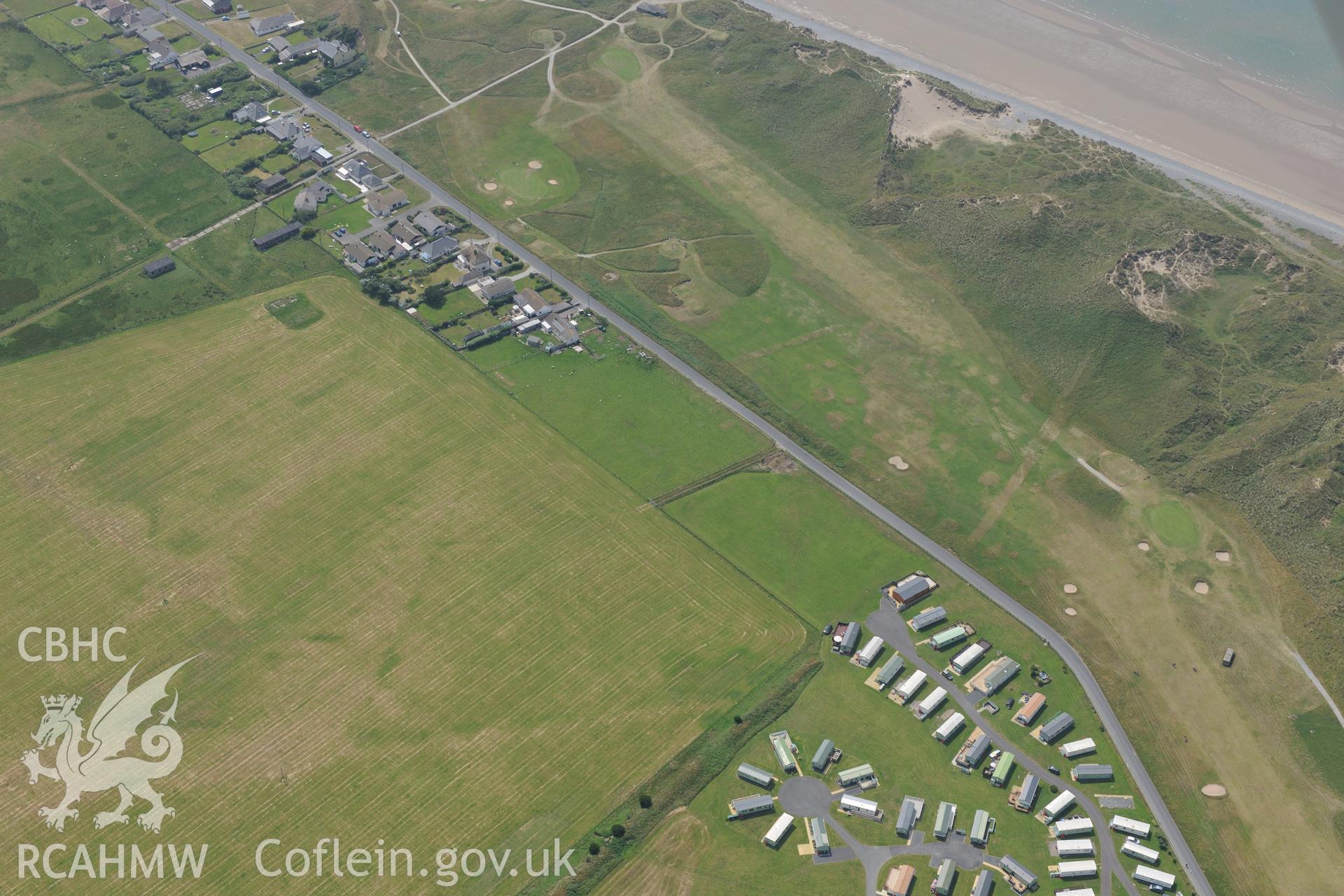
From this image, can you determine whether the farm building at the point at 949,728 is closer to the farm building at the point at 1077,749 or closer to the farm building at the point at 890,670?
the farm building at the point at 890,670

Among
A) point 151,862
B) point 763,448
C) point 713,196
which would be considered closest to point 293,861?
point 151,862

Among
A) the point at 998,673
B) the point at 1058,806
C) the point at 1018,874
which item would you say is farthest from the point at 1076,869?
the point at 998,673

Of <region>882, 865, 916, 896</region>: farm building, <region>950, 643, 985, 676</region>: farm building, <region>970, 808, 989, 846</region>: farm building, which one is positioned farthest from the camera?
<region>950, 643, 985, 676</region>: farm building

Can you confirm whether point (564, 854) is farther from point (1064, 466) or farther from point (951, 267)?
point (951, 267)

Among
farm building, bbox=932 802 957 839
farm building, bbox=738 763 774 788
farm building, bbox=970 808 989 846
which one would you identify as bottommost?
farm building, bbox=738 763 774 788

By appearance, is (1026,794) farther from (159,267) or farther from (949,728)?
(159,267)

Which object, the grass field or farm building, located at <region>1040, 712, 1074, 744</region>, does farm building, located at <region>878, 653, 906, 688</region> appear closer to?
the grass field

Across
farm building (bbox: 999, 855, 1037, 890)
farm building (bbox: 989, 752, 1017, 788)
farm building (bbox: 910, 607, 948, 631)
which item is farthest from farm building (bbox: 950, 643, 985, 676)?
farm building (bbox: 999, 855, 1037, 890)

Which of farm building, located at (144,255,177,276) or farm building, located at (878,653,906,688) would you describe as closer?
farm building, located at (878,653,906,688)
